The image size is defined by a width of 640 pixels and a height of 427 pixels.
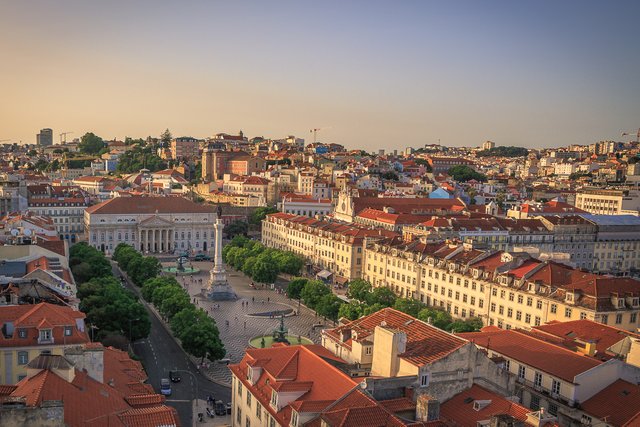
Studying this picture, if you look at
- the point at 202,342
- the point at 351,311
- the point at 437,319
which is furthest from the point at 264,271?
the point at 437,319

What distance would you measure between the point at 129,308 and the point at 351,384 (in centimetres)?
3347

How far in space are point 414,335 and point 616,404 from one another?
11678mm

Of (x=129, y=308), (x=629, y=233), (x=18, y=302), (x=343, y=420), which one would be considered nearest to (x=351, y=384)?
(x=343, y=420)

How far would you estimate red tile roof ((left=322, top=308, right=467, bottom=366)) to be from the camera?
3322 centimetres

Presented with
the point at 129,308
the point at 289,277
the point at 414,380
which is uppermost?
the point at 414,380

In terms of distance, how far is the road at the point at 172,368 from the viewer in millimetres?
49188

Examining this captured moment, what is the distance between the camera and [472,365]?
110 ft

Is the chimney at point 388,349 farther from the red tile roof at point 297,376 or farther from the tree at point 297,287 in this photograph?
the tree at point 297,287

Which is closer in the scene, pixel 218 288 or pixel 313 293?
pixel 313 293

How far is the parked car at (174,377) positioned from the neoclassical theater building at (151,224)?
84.1 metres

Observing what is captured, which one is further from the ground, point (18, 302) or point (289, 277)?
point (18, 302)

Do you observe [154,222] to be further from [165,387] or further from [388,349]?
[388,349]

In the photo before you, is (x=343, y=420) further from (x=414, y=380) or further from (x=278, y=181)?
(x=278, y=181)

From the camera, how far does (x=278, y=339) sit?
6112cm
